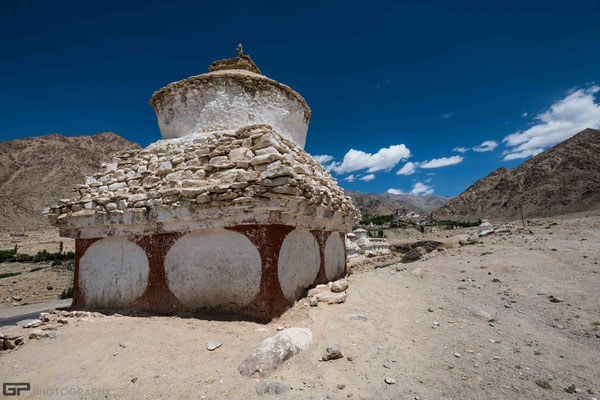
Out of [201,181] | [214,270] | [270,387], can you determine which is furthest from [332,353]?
[201,181]

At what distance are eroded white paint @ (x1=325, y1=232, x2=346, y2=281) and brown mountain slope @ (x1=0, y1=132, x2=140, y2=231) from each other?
217 feet

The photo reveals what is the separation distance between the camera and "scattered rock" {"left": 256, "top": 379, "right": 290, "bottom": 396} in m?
2.88

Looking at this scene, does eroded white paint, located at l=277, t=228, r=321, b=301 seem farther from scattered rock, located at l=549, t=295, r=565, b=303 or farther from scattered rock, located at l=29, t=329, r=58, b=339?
scattered rock, located at l=549, t=295, r=565, b=303

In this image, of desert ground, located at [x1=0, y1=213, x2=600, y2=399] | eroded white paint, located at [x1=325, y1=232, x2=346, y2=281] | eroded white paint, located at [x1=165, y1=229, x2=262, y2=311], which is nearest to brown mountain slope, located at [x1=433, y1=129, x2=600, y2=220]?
eroded white paint, located at [x1=325, y1=232, x2=346, y2=281]

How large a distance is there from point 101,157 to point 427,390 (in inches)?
3729

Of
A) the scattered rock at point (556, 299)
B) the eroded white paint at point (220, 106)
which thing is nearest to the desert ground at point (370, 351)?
the scattered rock at point (556, 299)

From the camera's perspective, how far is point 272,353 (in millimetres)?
3307

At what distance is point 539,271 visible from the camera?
23.5 feet

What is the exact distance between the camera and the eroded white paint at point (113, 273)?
529 cm

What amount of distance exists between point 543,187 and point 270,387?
68173 millimetres

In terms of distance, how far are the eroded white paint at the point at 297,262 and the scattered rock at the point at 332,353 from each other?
140cm

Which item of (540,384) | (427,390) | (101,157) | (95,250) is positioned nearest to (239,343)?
(427,390)

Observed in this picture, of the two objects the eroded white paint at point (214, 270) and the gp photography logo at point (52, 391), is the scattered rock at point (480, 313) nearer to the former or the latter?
the eroded white paint at point (214, 270)

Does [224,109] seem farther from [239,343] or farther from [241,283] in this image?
[239,343]
